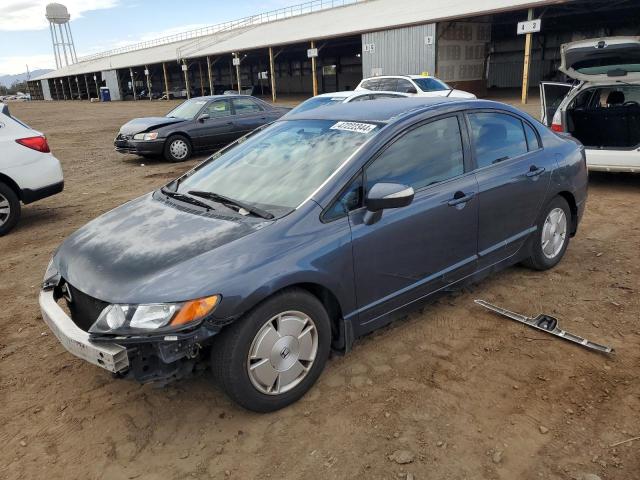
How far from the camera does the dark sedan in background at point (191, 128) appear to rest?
11.1 meters

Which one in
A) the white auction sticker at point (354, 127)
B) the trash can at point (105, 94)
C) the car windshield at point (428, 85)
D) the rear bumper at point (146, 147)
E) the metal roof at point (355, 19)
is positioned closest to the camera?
the white auction sticker at point (354, 127)

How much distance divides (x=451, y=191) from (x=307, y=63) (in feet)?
147

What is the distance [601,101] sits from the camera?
320 inches

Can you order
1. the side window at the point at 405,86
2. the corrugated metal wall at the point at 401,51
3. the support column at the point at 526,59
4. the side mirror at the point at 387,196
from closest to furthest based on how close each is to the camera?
the side mirror at the point at 387,196
the side window at the point at 405,86
the support column at the point at 526,59
the corrugated metal wall at the point at 401,51

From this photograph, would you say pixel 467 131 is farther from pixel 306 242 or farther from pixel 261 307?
pixel 261 307

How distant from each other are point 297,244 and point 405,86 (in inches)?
554

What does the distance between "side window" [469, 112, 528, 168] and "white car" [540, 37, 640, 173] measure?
2.98m

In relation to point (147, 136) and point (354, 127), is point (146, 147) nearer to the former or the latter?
point (147, 136)

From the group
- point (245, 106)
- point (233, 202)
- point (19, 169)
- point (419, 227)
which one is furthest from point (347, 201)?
point (245, 106)

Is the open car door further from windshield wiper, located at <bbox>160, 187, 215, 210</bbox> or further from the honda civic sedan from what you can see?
windshield wiper, located at <bbox>160, 187, 215, 210</bbox>

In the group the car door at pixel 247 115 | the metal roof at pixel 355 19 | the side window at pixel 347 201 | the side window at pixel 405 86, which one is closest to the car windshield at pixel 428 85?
the side window at pixel 405 86

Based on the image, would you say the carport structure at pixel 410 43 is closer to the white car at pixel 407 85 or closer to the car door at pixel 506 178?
the white car at pixel 407 85

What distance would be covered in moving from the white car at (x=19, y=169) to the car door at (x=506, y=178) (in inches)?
211

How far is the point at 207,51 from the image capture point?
3869cm
